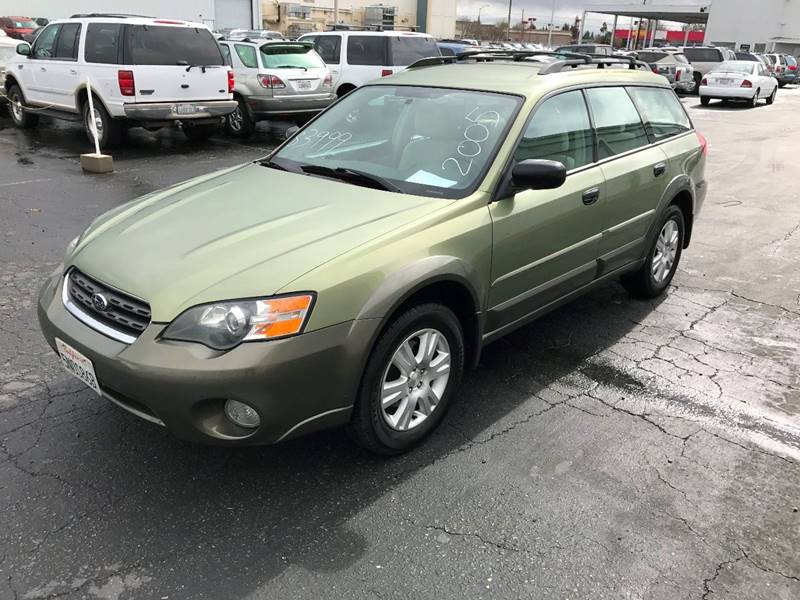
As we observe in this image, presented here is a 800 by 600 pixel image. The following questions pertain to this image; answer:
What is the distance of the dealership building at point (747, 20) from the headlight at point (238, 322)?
65.8 metres

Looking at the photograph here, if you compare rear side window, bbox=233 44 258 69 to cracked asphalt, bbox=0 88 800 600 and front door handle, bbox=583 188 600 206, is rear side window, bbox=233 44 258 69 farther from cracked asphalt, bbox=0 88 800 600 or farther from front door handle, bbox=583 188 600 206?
front door handle, bbox=583 188 600 206

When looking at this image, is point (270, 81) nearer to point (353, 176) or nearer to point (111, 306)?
point (353, 176)

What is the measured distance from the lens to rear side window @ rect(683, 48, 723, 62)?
27.3 meters

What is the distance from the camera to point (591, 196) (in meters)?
3.93

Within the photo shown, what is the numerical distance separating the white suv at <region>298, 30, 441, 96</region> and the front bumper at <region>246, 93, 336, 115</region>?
1.20 metres

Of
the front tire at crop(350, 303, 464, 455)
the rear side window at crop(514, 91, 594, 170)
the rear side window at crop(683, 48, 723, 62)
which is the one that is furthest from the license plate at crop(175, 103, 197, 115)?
the rear side window at crop(683, 48, 723, 62)

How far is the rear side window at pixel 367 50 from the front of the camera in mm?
13383

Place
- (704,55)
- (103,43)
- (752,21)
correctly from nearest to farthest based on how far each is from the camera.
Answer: (103,43) → (704,55) → (752,21)

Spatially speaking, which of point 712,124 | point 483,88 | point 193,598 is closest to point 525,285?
point 483,88

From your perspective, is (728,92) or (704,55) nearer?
(728,92)

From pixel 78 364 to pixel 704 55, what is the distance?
30.4 m

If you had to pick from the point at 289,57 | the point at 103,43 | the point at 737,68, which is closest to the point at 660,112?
the point at 103,43

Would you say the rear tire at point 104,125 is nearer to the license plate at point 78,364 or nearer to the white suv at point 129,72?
the white suv at point 129,72

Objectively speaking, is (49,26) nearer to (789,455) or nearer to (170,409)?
(170,409)
